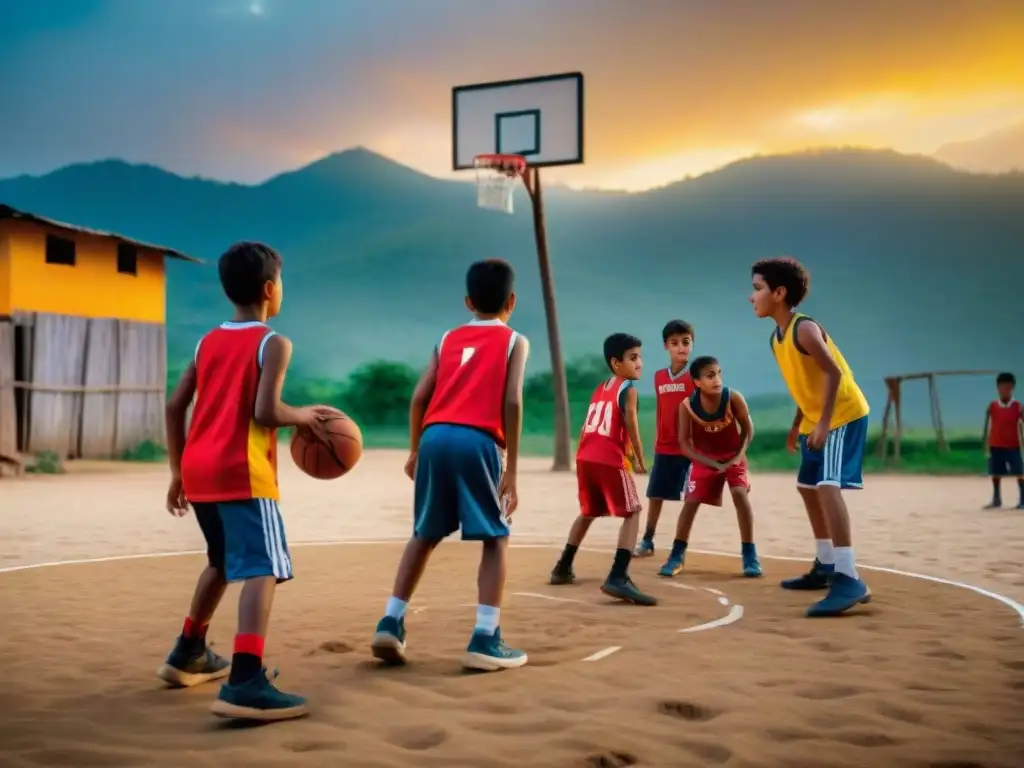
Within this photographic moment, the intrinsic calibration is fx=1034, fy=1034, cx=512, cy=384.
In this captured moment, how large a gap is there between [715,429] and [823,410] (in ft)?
4.72

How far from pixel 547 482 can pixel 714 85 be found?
35316 mm

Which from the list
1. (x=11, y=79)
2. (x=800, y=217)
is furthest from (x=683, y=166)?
(x=11, y=79)

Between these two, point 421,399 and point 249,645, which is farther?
point 421,399

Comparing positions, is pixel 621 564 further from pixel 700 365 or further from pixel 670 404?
pixel 670 404

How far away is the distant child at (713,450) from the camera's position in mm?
6508

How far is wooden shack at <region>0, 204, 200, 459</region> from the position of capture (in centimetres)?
1758

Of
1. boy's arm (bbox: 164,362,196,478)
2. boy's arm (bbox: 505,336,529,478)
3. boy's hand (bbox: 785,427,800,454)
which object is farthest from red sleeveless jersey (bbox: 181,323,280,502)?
boy's hand (bbox: 785,427,800,454)

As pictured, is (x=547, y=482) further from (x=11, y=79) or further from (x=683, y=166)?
(x=683, y=166)

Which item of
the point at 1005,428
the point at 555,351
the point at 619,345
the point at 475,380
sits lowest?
the point at 1005,428

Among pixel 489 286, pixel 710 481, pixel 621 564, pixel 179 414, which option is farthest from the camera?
pixel 710 481

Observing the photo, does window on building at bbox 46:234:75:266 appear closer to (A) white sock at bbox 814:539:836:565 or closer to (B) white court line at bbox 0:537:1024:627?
(B) white court line at bbox 0:537:1024:627

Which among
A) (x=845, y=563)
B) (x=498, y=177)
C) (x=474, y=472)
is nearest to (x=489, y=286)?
(x=474, y=472)

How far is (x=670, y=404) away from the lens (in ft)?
23.5

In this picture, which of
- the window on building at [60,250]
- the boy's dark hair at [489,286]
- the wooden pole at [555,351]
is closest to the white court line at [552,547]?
the boy's dark hair at [489,286]
